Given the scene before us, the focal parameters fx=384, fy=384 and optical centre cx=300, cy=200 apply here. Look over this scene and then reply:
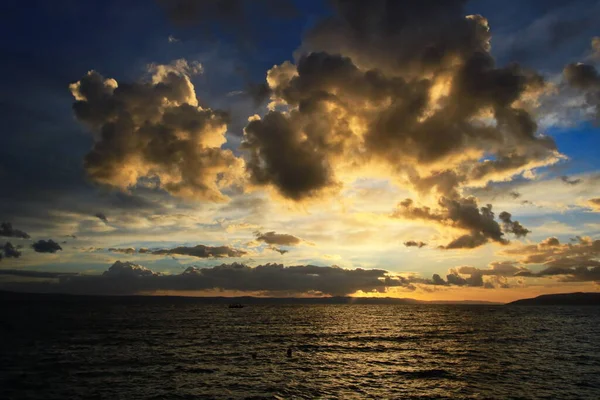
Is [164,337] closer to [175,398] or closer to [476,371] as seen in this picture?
[175,398]

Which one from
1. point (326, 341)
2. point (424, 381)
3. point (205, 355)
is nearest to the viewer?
point (424, 381)

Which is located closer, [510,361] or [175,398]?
[175,398]

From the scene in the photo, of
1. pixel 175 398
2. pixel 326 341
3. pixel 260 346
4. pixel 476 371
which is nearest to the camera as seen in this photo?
pixel 175 398

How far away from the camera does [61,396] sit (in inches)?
1362

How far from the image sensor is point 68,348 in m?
62.2

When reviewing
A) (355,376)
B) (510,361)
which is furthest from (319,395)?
(510,361)

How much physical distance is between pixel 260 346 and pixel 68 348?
1236 inches

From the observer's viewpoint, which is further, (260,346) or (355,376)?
(260,346)

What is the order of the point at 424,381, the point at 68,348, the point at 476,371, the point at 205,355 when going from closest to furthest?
the point at 424,381
the point at 476,371
the point at 205,355
the point at 68,348

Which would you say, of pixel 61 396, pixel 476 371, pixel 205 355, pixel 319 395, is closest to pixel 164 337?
pixel 205 355

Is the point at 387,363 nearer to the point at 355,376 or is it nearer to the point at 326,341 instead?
the point at 355,376

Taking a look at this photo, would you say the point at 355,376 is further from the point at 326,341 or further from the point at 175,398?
the point at 326,341

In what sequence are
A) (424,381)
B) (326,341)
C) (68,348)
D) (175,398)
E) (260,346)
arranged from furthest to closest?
(326,341) < (260,346) < (68,348) < (424,381) < (175,398)

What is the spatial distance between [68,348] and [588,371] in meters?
75.7
